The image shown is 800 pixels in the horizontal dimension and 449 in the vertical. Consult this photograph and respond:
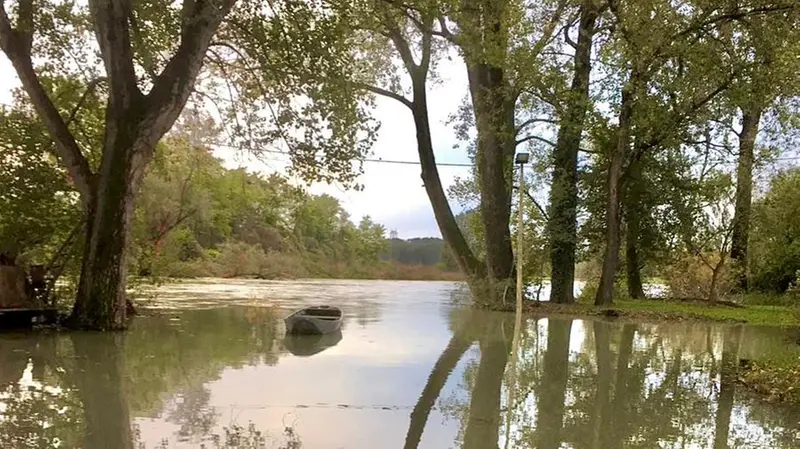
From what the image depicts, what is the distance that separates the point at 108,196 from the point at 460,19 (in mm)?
7260

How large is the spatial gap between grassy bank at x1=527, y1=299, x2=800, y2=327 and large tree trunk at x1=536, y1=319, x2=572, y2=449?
4.14 m

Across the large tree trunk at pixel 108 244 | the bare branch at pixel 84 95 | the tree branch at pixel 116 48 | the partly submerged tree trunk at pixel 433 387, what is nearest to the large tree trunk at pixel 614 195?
the partly submerged tree trunk at pixel 433 387

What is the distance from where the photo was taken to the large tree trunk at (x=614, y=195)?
60.2ft

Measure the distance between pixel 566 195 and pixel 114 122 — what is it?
13.1 meters

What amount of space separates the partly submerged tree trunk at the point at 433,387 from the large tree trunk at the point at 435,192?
7800 mm

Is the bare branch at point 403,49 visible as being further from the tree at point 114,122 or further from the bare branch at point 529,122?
the tree at point 114,122

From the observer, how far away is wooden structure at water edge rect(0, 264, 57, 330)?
12.1m

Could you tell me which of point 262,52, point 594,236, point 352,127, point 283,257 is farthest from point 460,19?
point 283,257

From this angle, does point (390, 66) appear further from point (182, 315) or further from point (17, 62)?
point (17, 62)

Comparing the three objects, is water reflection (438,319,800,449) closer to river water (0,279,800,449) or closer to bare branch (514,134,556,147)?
river water (0,279,800,449)

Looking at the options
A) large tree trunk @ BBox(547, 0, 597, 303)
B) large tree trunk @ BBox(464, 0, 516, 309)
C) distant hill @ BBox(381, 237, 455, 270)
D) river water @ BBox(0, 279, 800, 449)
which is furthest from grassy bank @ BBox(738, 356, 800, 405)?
distant hill @ BBox(381, 237, 455, 270)

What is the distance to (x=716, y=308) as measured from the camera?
21.1 m

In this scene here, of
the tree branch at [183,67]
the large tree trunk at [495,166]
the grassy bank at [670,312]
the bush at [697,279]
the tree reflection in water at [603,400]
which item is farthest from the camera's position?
the bush at [697,279]

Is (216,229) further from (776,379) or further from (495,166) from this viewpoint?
(776,379)
